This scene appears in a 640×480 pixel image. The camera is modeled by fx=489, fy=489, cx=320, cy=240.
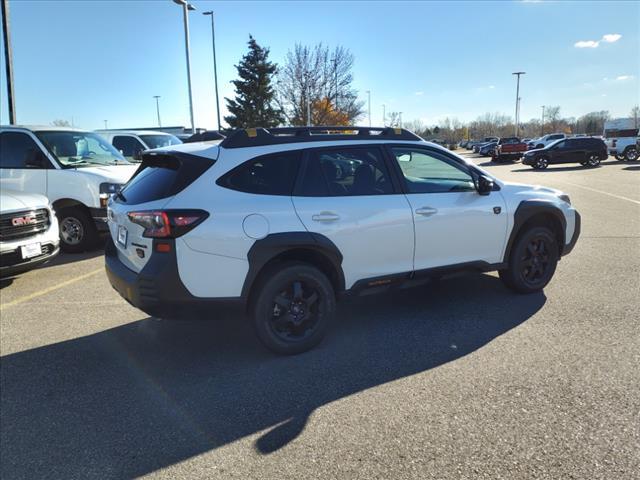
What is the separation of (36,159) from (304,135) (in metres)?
6.16

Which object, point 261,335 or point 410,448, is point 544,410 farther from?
point 261,335

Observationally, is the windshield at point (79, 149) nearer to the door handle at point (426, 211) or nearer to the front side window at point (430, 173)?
the front side window at point (430, 173)

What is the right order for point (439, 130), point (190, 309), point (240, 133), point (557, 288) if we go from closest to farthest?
point (190, 309) < point (240, 133) < point (557, 288) < point (439, 130)

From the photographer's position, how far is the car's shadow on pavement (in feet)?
9.48

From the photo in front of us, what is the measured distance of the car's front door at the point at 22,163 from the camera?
825 centimetres

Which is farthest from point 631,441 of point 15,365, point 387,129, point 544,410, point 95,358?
point 15,365

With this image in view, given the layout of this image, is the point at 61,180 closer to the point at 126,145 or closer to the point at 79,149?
the point at 79,149

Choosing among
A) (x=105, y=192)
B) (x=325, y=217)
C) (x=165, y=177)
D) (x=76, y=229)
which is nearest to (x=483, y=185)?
(x=325, y=217)

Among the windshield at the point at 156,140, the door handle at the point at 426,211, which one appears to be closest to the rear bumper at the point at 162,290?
the door handle at the point at 426,211

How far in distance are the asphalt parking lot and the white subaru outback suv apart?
30 centimetres

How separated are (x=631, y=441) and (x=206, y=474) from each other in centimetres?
237

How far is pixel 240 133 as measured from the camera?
13.1ft

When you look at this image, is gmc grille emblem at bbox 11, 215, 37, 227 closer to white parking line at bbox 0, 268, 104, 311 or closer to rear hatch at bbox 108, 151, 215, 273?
white parking line at bbox 0, 268, 104, 311

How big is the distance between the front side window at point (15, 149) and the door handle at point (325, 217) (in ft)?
21.8
